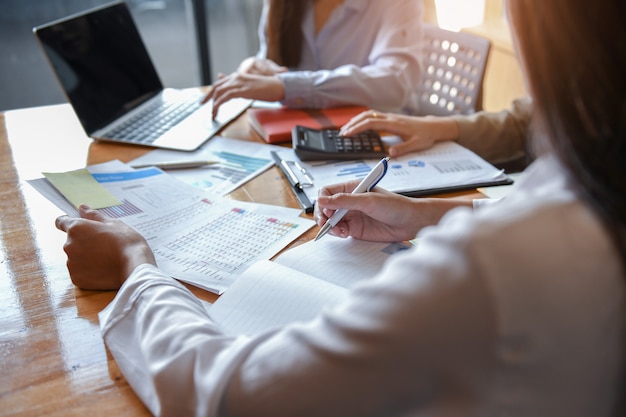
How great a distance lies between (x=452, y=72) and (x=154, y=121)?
92cm

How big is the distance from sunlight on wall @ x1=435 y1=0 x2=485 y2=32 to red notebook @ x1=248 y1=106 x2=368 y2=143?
1.58m

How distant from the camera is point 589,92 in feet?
1.58

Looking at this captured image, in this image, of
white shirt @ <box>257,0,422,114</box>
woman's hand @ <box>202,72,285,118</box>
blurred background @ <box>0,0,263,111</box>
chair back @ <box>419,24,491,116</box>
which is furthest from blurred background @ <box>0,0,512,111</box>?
woman's hand @ <box>202,72,285,118</box>

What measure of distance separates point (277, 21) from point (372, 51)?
0.30 m

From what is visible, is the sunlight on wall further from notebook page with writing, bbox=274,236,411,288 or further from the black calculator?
notebook page with writing, bbox=274,236,411,288

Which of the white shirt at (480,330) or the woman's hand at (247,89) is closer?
the white shirt at (480,330)

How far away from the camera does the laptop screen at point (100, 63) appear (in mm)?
1381

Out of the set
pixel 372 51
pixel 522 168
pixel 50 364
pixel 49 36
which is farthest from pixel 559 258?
pixel 372 51

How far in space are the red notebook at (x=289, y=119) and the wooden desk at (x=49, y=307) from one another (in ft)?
0.55

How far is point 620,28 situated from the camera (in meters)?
0.47

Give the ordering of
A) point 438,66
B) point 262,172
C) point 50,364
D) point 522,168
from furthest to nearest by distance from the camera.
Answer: point 438,66, point 522,168, point 262,172, point 50,364

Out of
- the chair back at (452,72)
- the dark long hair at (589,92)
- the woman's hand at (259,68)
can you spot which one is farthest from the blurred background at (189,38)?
the dark long hair at (589,92)

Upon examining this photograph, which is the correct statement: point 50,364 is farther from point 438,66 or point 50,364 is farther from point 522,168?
point 438,66

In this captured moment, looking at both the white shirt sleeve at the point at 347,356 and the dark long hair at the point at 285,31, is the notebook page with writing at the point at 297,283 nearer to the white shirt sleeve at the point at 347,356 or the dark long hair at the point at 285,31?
the white shirt sleeve at the point at 347,356
